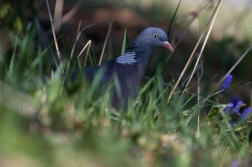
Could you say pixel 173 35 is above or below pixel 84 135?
below

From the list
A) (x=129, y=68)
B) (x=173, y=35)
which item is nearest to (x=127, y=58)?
(x=129, y=68)

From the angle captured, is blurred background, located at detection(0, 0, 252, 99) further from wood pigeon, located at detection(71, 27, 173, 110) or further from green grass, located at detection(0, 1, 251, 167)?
green grass, located at detection(0, 1, 251, 167)

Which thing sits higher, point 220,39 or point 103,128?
point 103,128

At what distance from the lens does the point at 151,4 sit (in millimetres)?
9625

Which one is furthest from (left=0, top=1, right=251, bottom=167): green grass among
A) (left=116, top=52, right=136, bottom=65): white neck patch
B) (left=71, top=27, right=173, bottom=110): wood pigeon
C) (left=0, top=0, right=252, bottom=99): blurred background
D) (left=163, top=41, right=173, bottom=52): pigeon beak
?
(left=0, top=0, right=252, bottom=99): blurred background

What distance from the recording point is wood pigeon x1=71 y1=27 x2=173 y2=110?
3.69 meters

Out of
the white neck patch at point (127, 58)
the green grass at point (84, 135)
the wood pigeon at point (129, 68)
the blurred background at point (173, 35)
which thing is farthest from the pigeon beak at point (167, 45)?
the blurred background at point (173, 35)

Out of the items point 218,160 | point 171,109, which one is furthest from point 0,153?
point 171,109

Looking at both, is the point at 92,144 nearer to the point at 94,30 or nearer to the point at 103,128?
the point at 103,128

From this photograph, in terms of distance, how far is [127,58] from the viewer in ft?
13.5

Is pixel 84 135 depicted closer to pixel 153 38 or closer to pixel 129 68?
pixel 129 68

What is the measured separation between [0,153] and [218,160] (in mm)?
1086

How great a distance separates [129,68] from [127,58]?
0.36ft

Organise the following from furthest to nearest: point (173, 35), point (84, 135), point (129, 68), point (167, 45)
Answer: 1. point (173, 35)
2. point (167, 45)
3. point (129, 68)
4. point (84, 135)
